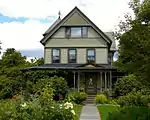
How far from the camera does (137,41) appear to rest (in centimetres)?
1202

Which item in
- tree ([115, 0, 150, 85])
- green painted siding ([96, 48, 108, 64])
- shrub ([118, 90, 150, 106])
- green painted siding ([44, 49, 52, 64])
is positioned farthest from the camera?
green painted siding ([44, 49, 52, 64])

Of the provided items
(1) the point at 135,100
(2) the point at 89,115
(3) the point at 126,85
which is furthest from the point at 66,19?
(2) the point at 89,115

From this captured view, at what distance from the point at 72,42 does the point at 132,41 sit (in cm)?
2391

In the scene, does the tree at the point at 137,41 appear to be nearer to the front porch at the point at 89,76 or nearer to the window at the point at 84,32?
the front porch at the point at 89,76

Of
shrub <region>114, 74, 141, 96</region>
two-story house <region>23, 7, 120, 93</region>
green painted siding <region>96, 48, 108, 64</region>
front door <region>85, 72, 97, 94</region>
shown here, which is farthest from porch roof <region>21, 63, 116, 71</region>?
shrub <region>114, 74, 141, 96</region>

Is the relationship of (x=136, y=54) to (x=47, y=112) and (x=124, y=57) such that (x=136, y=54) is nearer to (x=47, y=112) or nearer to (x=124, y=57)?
(x=124, y=57)

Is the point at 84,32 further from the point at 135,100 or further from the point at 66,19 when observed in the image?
the point at 135,100

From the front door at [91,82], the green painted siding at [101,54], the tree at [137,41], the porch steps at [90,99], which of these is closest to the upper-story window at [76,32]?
the green painted siding at [101,54]

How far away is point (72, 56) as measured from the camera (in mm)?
36156

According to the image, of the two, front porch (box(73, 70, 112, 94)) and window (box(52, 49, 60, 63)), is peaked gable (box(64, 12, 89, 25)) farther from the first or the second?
front porch (box(73, 70, 112, 94))

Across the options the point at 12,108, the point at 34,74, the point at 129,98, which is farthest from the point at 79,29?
the point at 12,108

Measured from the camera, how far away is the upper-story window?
36125 mm

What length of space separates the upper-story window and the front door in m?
4.38

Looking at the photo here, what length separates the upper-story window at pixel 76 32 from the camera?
119 ft
